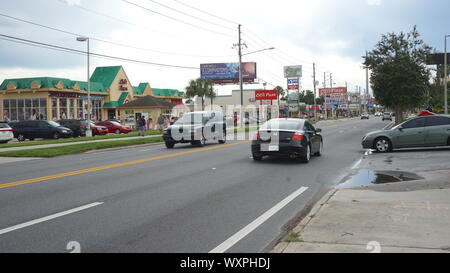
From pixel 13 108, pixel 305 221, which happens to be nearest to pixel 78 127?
pixel 13 108

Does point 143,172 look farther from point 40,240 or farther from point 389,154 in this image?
point 389,154

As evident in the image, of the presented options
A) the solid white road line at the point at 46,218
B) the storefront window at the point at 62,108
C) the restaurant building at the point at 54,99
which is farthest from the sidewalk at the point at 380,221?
the storefront window at the point at 62,108

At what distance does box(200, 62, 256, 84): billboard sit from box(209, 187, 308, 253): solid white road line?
83.2m

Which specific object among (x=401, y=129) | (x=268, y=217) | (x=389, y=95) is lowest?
(x=268, y=217)

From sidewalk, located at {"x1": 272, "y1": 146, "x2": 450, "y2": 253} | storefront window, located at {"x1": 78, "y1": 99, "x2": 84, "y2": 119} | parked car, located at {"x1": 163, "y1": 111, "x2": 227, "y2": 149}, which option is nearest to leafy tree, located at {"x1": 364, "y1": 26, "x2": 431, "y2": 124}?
parked car, located at {"x1": 163, "y1": 111, "x2": 227, "y2": 149}

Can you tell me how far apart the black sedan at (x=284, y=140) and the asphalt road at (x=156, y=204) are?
47cm

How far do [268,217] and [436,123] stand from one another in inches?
496

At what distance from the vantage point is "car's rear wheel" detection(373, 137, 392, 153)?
57.4 ft

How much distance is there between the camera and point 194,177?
11.2 metres

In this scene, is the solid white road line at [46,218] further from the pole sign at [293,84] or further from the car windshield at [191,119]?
the pole sign at [293,84]

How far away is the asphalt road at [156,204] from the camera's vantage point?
5609 mm

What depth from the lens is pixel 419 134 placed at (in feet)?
55.3
